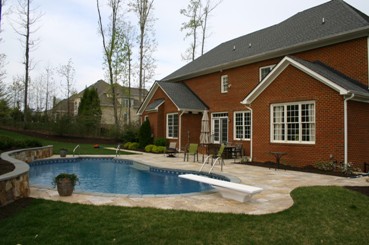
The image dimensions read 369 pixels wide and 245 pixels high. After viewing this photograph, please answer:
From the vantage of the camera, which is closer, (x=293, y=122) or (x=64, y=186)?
(x=64, y=186)

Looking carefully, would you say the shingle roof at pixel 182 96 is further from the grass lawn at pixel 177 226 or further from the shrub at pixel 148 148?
the grass lawn at pixel 177 226

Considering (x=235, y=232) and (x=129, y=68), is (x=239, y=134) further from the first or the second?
(x=129, y=68)

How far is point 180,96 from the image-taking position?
21922mm

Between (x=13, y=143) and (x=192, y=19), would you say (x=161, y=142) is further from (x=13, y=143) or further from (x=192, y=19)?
(x=192, y=19)

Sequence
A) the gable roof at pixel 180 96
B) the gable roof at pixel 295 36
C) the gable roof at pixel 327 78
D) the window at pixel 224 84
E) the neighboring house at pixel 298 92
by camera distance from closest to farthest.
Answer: the gable roof at pixel 327 78 → the neighboring house at pixel 298 92 → the gable roof at pixel 295 36 → the window at pixel 224 84 → the gable roof at pixel 180 96

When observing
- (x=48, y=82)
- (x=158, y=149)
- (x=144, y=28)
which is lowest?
(x=158, y=149)

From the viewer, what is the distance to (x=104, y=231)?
450cm

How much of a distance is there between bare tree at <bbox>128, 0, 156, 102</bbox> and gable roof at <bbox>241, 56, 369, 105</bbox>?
19.0m

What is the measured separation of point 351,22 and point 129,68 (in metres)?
23.7

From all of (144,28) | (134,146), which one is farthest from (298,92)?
(144,28)

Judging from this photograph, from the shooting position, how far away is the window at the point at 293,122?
→ 40.8ft

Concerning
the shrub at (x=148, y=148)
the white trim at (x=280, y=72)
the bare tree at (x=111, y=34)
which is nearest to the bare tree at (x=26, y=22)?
the bare tree at (x=111, y=34)

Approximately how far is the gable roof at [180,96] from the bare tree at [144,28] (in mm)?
7671

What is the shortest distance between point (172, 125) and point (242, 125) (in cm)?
575
